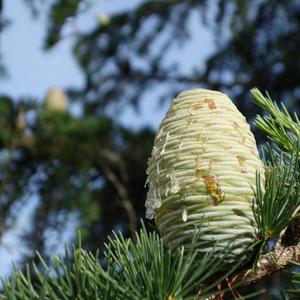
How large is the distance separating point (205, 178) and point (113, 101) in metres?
2.36

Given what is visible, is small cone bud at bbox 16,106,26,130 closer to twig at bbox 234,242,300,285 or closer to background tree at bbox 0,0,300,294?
background tree at bbox 0,0,300,294

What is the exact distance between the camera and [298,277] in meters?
0.43

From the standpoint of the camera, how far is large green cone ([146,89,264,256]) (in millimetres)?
428

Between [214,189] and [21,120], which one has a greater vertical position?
[214,189]

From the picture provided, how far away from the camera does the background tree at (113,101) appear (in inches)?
72.1

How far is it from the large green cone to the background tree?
118cm

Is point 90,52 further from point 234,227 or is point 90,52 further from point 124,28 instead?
point 234,227

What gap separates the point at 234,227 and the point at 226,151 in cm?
6

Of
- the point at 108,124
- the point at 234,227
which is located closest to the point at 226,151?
the point at 234,227

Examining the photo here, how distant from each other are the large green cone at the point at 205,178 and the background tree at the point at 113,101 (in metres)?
1.18

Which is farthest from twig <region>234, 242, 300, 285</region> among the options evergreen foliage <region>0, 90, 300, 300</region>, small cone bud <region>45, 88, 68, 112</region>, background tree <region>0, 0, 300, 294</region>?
small cone bud <region>45, 88, 68, 112</region>

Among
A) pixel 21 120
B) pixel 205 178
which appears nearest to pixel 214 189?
pixel 205 178

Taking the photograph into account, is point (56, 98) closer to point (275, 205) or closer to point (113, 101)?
point (113, 101)

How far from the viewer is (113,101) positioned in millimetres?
2779
